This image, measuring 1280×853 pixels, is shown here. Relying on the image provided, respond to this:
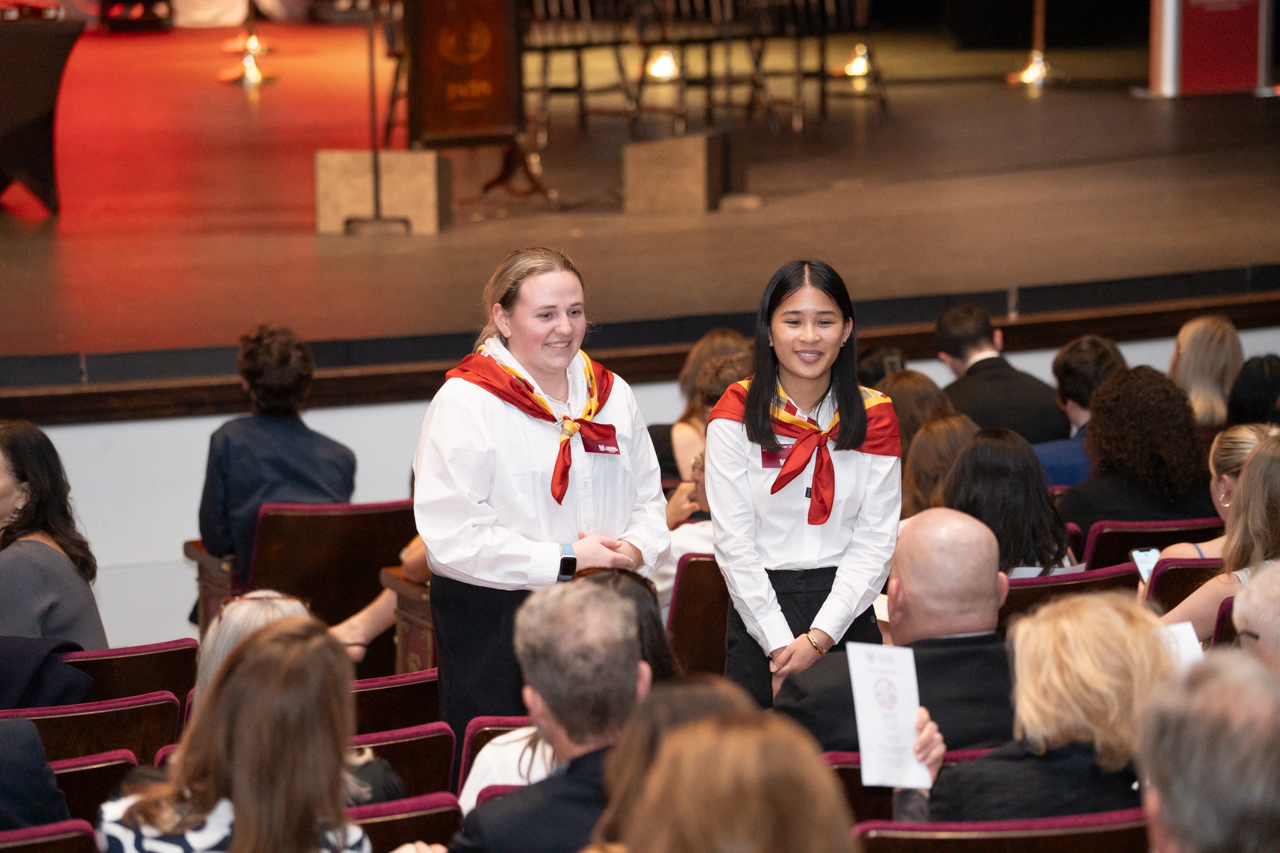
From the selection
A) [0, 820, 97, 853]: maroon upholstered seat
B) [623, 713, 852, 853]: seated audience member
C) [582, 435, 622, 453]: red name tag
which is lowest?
[0, 820, 97, 853]: maroon upholstered seat

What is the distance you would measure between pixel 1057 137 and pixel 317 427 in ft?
22.4

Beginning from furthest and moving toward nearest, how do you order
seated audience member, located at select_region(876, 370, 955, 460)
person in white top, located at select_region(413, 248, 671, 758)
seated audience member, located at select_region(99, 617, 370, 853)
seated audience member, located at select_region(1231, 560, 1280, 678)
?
1. seated audience member, located at select_region(876, 370, 955, 460)
2. person in white top, located at select_region(413, 248, 671, 758)
3. seated audience member, located at select_region(1231, 560, 1280, 678)
4. seated audience member, located at select_region(99, 617, 370, 853)

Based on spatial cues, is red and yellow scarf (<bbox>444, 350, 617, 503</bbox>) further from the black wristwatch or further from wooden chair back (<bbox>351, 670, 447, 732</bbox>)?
wooden chair back (<bbox>351, 670, 447, 732</bbox>)

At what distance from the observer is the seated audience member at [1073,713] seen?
183cm

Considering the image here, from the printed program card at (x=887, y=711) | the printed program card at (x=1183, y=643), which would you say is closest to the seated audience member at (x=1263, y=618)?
the printed program card at (x=1183, y=643)

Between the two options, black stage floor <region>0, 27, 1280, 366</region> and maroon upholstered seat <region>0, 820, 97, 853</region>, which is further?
black stage floor <region>0, 27, 1280, 366</region>

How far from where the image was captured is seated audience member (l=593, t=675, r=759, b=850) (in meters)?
1.46

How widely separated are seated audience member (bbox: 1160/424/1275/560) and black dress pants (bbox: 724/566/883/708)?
77 centimetres

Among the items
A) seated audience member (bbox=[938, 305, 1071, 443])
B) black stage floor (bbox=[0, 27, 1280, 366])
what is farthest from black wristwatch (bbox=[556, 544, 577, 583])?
black stage floor (bbox=[0, 27, 1280, 366])

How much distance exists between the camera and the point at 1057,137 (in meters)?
10.1

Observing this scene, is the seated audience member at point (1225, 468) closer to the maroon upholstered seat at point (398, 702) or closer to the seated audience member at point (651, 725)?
the maroon upholstered seat at point (398, 702)

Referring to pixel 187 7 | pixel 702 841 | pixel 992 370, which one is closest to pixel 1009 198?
pixel 992 370

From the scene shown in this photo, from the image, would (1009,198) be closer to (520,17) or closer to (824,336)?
(520,17)

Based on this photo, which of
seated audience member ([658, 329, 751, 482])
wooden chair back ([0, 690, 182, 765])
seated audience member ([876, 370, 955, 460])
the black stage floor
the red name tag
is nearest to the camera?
wooden chair back ([0, 690, 182, 765])
